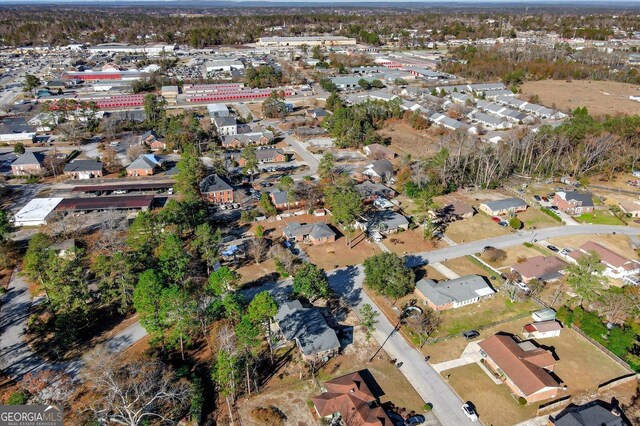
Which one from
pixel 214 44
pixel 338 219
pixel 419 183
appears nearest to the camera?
pixel 338 219

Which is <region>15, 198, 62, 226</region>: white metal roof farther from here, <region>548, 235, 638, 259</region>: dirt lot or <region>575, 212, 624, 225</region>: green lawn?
<region>575, 212, 624, 225</region>: green lawn

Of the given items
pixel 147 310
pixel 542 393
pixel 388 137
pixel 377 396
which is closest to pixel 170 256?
pixel 147 310

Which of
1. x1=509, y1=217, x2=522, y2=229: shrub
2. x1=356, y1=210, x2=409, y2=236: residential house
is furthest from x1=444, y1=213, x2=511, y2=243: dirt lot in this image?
x1=356, y1=210, x2=409, y2=236: residential house

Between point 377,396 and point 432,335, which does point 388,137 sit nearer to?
point 432,335

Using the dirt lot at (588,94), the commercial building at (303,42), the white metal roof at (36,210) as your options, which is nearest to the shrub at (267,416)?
the white metal roof at (36,210)

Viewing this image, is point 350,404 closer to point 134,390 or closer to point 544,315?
point 134,390
